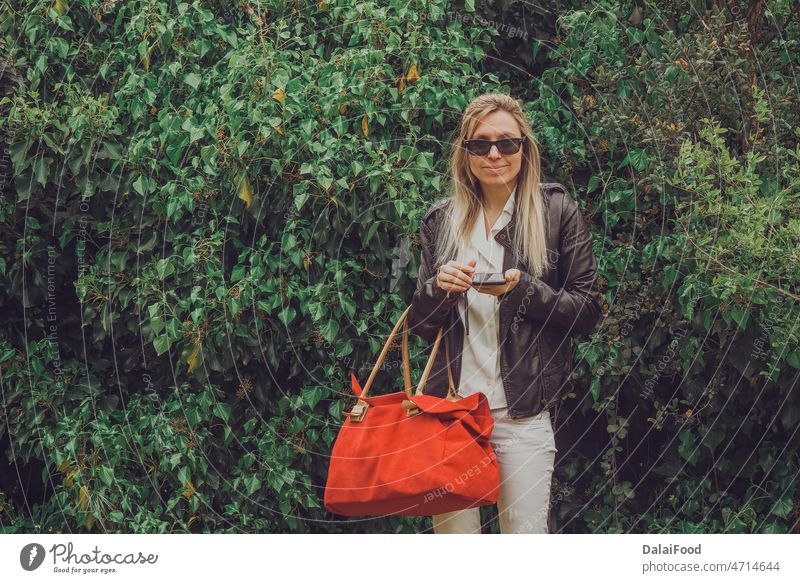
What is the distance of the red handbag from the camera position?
333cm

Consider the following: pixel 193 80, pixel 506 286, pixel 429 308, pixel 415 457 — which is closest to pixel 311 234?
pixel 193 80

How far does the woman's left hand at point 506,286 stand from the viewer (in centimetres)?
340

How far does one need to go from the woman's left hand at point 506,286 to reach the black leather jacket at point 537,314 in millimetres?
20

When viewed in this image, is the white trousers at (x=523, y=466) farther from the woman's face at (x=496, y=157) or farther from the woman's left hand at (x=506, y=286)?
the woman's face at (x=496, y=157)

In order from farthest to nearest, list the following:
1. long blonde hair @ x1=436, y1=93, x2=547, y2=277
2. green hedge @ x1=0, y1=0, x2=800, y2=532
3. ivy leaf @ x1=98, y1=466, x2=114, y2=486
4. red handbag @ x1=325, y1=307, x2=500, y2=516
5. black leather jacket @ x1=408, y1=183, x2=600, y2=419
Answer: ivy leaf @ x1=98, y1=466, x2=114, y2=486 < green hedge @ x1=0, y1=0, x2=800, y2=532 < long blonde hair @ x1=436, y1=93, x2=547, y2=277 < black leather jacket @ x1=408, y1=183, x2=600, y2=419 < red handbag @ x1=325, y1=307, x2=500, y2=516

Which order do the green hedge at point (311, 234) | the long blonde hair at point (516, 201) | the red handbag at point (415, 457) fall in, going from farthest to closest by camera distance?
the green hedge at point (311, 234) → the long blonde hair at point (516, 201) → the red handbag at point (415, 457)

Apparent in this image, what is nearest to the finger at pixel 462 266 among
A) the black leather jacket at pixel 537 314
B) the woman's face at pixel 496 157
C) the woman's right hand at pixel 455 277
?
the woman's right hand at pixel 455 277

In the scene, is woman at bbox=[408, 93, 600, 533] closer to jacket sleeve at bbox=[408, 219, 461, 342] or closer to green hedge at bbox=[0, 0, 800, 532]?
jacket sleeve at bbox=[408, 219, 461, 342]

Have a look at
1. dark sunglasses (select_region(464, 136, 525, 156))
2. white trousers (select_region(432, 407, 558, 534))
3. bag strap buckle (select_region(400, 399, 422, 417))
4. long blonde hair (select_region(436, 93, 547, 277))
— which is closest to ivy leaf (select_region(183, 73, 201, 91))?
long blonde hair (select_region(436, 93, 547, 277))

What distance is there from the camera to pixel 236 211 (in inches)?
188

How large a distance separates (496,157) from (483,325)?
22.1 inches

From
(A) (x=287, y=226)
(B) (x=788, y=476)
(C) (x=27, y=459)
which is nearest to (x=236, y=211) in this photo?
(A) (x=287, y=226)

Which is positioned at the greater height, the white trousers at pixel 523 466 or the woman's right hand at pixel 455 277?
the woman's right hand at pixel 455 277

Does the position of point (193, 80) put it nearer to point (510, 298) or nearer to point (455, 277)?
point (455, 277)
